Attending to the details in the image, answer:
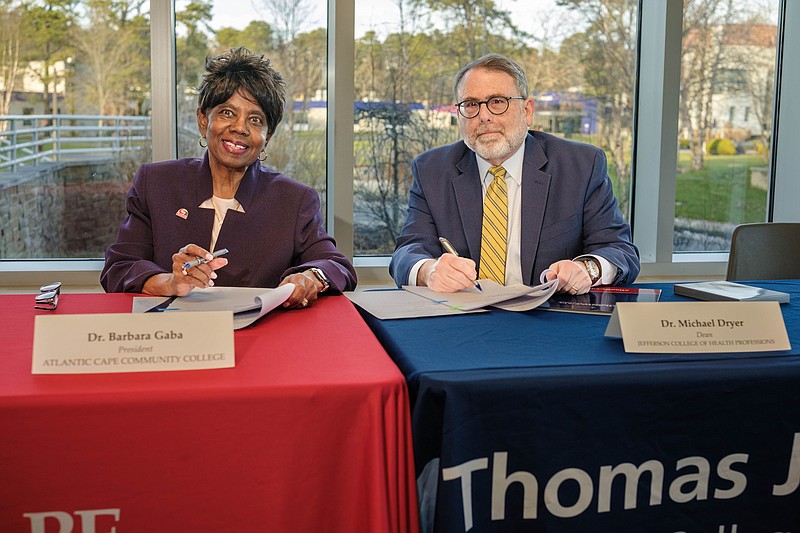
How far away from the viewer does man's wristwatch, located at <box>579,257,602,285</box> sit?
2.01 m

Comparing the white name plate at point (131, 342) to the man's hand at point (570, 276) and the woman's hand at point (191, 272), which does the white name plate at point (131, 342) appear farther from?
the man's hand at point (570, 276)

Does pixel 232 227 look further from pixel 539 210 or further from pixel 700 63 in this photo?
pixel 700 63

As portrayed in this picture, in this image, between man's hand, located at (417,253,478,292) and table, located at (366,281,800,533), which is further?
man's hand, located at (417,253,478,292)

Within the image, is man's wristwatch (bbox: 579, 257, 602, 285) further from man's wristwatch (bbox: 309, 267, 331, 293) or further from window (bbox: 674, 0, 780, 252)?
window (bbox: 674, 0, 780, 252)

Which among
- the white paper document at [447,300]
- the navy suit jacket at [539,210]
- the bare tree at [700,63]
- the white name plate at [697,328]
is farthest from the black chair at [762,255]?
the white name plate at [697,328]

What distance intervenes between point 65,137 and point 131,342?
7.61ft

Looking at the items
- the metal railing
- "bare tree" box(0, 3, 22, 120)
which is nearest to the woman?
the metal railing

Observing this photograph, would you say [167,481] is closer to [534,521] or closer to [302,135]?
[534,521]

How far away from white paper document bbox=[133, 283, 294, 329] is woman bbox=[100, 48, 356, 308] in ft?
1.05

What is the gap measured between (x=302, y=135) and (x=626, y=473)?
8.05ft

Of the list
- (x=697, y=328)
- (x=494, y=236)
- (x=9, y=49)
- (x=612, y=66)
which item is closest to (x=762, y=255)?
(x=494, y=236)

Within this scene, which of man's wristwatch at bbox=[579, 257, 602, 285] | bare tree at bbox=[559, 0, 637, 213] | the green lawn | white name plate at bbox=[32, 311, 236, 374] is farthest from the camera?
→ the green lawn

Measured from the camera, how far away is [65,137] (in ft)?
10.5

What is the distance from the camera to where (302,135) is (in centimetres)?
338
